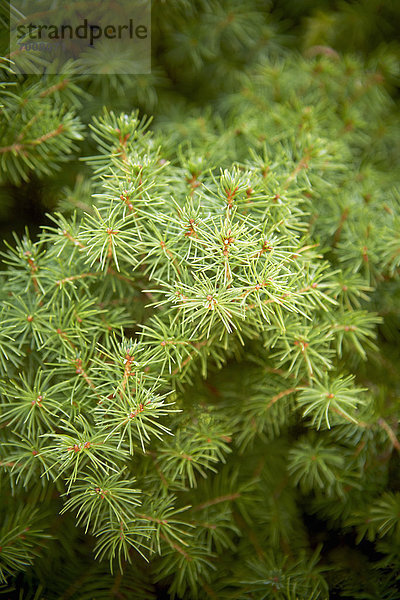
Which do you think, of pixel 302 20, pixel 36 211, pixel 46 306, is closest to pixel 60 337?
pixel 46 306

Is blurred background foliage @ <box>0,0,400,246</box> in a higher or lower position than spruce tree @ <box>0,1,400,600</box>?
higher

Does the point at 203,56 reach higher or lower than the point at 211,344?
higher

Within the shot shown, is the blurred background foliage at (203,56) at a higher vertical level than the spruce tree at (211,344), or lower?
higher

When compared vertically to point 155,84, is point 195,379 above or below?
below

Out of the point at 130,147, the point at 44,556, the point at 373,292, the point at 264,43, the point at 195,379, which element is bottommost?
the point at 44,556

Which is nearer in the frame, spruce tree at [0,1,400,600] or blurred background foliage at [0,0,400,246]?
spruce tree at [0,1,400,600]

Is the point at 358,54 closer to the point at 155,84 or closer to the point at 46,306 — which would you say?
the point at 155,84

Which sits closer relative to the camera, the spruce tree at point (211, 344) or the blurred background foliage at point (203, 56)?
the spruce tree at point (211, 344)

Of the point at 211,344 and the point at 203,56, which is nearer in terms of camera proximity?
the point at 211,344
